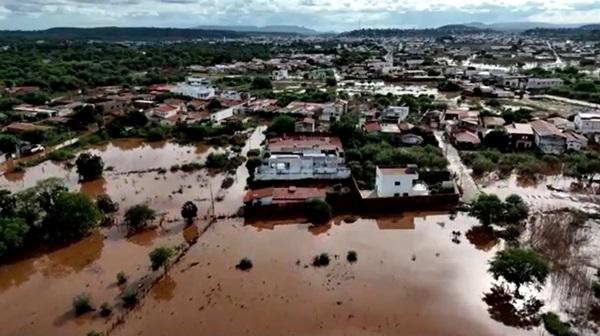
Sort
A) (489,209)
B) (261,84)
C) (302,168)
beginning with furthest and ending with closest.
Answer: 1. (261,84)
2. (302,168)
3. (489,209)

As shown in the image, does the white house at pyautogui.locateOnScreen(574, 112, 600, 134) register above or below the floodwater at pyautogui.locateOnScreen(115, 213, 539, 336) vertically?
above

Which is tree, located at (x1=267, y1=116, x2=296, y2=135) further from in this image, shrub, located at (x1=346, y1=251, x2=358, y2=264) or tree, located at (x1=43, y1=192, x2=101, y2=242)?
shrub, located at (x1=346, y1=251, x2=358, y2=264)

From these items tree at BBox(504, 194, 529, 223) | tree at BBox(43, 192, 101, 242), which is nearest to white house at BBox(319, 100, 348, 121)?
tree at BBox(504, 194, 529, 223)

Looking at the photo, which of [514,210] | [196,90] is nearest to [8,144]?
[196,90]

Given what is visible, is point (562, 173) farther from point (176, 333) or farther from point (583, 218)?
point (176, 333)

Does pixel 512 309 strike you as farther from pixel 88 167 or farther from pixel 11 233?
pixel 88 167

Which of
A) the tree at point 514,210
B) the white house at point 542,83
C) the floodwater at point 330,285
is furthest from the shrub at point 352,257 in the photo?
the white house at point 542,83

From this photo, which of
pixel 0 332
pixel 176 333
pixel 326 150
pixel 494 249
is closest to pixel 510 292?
pixel 494 249
